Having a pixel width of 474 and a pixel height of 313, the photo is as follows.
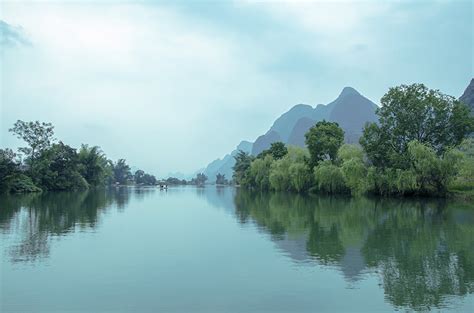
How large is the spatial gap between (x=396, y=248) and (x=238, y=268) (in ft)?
18.0

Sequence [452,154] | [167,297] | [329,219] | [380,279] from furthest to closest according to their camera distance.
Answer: [452,154], [329,219], [380,279], [167,297]

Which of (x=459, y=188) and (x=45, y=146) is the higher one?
(x=45, y=146)

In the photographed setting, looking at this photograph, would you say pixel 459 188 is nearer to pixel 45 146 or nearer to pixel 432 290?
pixel 432 290

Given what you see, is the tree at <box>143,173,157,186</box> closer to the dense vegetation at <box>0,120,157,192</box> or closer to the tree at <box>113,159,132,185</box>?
the tree at <box>113,159,132,185</box>

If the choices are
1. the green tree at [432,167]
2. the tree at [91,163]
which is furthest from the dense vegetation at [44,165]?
the green tree at [432,167]

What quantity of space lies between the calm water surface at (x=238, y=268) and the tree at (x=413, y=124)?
72.4 ft

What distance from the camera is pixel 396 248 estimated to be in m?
13.8

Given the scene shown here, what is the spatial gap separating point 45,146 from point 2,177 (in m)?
14.0

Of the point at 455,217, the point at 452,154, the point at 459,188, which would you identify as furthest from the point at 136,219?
the point at 459,188

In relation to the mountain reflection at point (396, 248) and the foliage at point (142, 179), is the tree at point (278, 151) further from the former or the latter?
the foliage at point (142, 179)

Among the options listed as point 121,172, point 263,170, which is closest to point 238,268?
point 263,170

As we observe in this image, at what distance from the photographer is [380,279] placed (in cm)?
989

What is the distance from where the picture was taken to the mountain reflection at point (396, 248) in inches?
364

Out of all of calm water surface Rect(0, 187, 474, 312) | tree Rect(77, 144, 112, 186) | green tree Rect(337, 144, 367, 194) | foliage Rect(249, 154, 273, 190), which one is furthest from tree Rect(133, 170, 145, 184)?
calm water surface Rect(0, 187, 474, 312)
